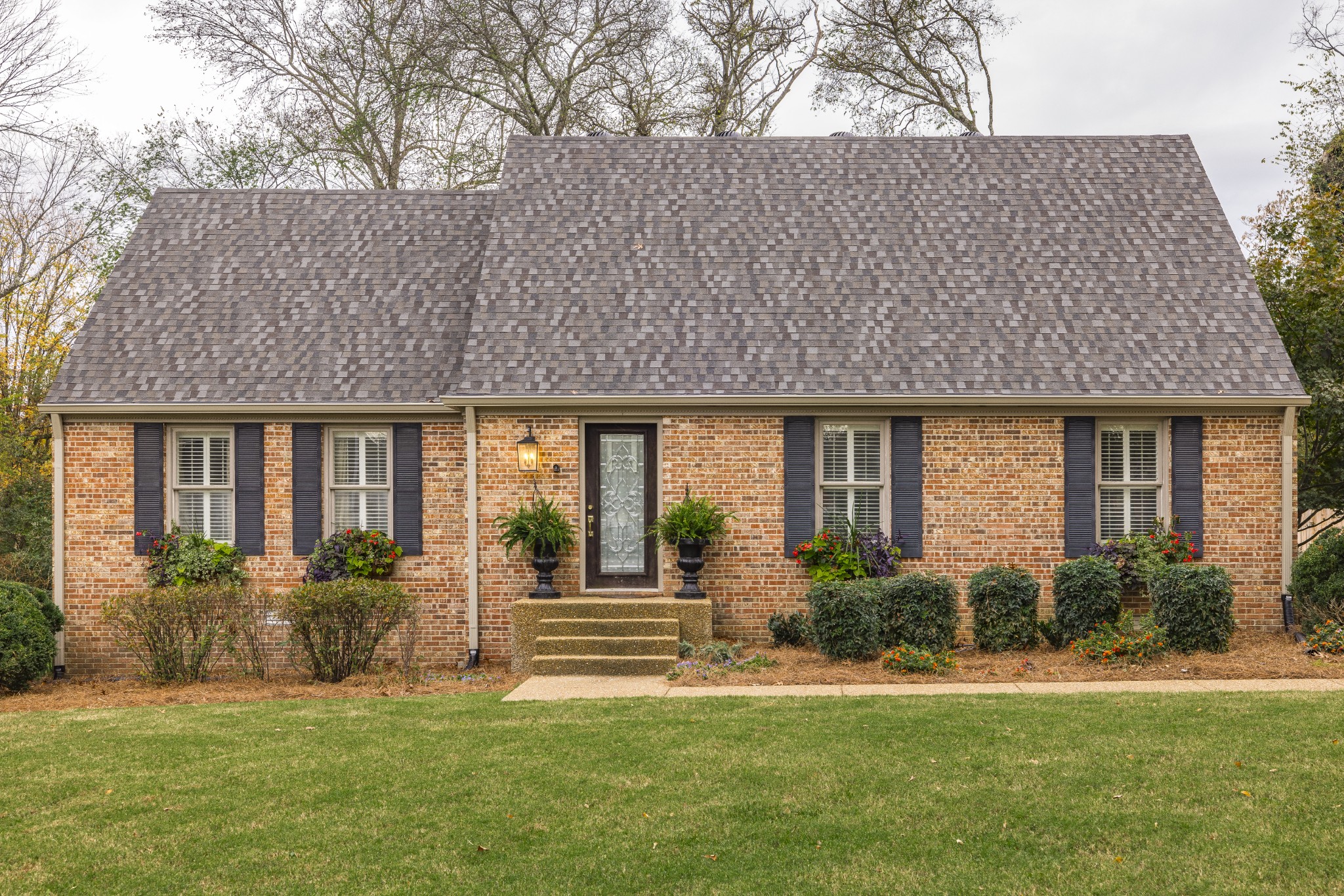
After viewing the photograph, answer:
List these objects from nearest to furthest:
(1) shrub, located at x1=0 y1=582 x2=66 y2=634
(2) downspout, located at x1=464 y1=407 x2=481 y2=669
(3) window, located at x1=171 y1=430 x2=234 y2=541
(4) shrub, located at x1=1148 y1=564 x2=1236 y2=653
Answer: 1. (4) shrub, located at x1=1148 y1=564 x2=1236 y2=653
2. (1) shrub, located at x1=0 y1=582 x2=66 y2=634
3. (2) downspout, located at x1=464 y1=407 x2=481 y2=669
4. (3) window, located at x1=171 y1=430 x2=234 y2=541

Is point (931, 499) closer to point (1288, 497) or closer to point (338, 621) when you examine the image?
point (1288, 497)

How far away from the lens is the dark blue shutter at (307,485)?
12.0m

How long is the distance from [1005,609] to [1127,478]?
2.56 m

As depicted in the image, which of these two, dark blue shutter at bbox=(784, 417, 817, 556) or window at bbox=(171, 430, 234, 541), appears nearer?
dark blue shutter at bbox=(784, 417, 817, 556)

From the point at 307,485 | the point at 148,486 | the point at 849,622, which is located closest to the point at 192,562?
the point at 148,486

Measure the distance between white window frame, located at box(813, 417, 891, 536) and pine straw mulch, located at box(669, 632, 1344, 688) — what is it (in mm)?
1867

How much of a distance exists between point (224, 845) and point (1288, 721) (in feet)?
23.4

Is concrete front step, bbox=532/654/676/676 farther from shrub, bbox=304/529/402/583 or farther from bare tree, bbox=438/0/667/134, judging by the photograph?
bare tree, bbox=438/0/667/134

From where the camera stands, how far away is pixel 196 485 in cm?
1217

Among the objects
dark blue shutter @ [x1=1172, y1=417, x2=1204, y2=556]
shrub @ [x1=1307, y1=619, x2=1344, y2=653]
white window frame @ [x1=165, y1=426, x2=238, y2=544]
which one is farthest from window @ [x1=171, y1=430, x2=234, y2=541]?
shrub @ [x1=1307, y1=619, x2=1344, y2=653]

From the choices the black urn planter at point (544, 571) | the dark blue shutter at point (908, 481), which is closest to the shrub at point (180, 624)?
the black urn planter at point (544, 571)

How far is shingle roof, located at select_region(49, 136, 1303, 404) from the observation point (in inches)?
462

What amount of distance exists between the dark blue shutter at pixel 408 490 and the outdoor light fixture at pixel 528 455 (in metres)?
1.32

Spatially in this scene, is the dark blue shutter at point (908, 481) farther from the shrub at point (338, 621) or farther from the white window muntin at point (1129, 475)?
the shrub at point (338, 621)
